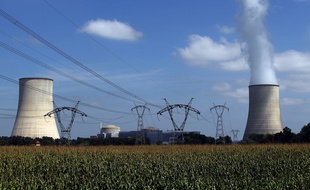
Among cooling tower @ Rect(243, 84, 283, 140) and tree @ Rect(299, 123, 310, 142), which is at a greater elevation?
cooling tower @ Rect(243, 84, 283, 140)

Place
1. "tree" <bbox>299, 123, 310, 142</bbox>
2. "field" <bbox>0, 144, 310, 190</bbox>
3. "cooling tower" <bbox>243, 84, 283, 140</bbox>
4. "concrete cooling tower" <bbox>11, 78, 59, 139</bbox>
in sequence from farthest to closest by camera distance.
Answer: "tree" <bbox>299, 123, 310, 142</bbox>
"cooling tower" <bbox>243, 84, 283, 140</bbox>
"concrete cooling tower" <bbox>11, 78, 59, 139</bbox>
"field" <bbox>0, 144, 310, 190</bbox>

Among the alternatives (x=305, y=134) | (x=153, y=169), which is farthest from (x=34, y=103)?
(x=305, y=134)

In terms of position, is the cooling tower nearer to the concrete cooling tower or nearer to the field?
the concrete cooling tower

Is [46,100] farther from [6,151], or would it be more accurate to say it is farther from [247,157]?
[247,157]

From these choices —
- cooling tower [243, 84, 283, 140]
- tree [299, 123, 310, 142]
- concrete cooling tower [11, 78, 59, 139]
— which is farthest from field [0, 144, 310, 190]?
tree [299, 123, 310, 142]

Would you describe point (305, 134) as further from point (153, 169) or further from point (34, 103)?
point (153, 169)

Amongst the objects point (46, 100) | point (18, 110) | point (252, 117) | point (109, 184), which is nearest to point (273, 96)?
point (252, 117)
